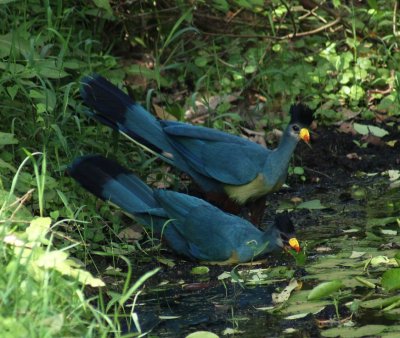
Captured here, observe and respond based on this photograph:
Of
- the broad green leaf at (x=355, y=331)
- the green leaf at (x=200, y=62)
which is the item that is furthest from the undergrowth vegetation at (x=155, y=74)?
the broad green leaf at (x=355, y=331)

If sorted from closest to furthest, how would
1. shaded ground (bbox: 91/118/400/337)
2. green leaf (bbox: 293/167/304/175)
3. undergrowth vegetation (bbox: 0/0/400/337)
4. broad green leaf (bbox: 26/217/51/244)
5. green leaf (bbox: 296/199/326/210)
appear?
1. broad green leaf (bbox: 26/217/51/244)
2. shaded ground (bbox: 91/118/400/337)
3. undergrowth vegetation (bbox: 0/0/400/337)
4. green leaf (bbox: 296/199/326/210)
5. green leaf (bbox: 293/167/304/175)

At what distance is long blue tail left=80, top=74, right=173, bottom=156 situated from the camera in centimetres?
634

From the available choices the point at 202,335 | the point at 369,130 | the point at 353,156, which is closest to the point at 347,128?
the point at 369,130

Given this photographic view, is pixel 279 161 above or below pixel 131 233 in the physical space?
above

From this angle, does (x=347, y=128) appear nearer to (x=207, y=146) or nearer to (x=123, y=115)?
(x=207, y=146)

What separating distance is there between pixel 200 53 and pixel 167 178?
1832mm

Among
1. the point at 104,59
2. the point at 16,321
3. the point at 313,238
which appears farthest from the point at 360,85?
the point at 16,321

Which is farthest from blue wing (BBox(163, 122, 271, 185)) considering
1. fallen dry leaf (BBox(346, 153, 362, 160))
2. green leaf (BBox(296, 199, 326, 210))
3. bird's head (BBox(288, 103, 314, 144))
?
fallen dry leaf (BBox(346, 153, 362, 160))

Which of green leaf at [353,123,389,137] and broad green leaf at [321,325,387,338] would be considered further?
green leaf at [353,123,389,137]

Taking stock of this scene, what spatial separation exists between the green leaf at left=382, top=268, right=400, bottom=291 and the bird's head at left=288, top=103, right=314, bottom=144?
1644mm

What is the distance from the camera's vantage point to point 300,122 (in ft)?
Answer: 20.8

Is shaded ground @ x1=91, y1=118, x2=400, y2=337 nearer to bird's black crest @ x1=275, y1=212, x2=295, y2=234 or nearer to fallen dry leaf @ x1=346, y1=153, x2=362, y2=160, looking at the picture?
fallen dry leaf @ x1=346, y1=153, x2=362, y2=160

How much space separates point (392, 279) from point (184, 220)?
50.5 inches

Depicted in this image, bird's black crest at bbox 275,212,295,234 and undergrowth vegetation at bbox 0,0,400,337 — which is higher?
undergrowth vegetation at bbox 0,0,400,337
